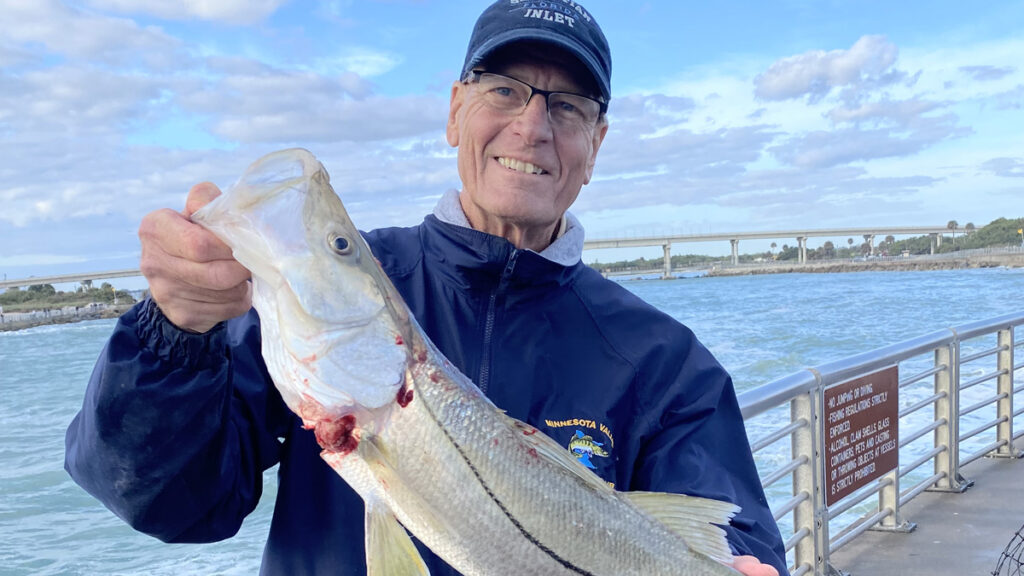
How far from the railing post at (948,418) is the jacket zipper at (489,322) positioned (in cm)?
494

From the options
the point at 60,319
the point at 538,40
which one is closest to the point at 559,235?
the point at 538,40

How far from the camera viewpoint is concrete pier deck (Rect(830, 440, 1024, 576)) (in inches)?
184

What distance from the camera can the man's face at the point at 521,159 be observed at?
2197mm

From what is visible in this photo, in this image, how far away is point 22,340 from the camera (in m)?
55.9

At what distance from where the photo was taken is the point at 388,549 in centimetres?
147

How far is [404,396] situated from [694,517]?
30.2 inches

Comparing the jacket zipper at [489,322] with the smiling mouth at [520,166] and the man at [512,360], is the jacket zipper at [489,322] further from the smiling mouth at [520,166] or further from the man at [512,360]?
the smiling mouth at [520,166]

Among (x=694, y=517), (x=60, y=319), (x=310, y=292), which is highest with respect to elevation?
(x=310, y=292)

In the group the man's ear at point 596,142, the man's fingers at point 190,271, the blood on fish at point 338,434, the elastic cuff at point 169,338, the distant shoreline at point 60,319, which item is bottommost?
the distant shoreline at point 60,319

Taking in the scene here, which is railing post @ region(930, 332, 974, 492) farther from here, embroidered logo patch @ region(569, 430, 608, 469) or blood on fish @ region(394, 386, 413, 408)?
blood on fish @ region(394, 386, 413, 408)

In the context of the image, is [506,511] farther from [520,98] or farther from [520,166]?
[520,98]

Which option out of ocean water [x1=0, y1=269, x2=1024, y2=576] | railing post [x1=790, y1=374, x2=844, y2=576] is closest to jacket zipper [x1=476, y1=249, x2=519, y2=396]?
railing post [x1=790, y1=374, x2=844, y2=576]

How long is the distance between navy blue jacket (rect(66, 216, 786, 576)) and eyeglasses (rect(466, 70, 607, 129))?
0.41 meters

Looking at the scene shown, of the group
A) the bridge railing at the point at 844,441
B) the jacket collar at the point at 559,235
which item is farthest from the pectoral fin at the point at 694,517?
the bridge railing at the point at 844,441
